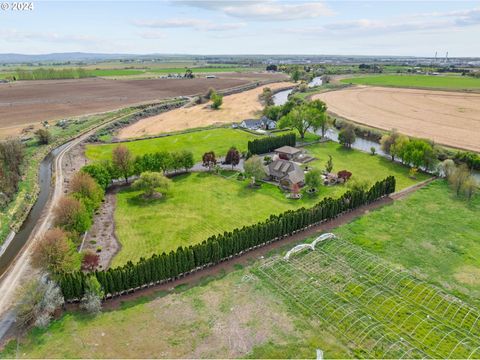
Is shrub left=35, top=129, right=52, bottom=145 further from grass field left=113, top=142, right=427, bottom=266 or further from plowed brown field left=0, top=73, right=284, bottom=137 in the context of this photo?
grass field left=113, top=142, right=427, bottom=266

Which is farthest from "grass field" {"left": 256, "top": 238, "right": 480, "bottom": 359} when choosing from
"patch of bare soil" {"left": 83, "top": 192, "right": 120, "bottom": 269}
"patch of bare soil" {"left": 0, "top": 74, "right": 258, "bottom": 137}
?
"patch of bare soil" {"left": 0, "top": 74, "right": 258, "bottom": 137}

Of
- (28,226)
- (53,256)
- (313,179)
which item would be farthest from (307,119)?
(53,256)

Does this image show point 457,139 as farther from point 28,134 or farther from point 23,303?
point 28,134

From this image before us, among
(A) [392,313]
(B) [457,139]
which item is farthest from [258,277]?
(B) [457,139]

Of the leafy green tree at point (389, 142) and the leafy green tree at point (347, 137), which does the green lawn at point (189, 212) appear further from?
the leafy green tree at point (347, 137)

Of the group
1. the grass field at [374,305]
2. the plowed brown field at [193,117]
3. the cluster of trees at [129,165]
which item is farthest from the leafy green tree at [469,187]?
the plowed brown field at [193,117]

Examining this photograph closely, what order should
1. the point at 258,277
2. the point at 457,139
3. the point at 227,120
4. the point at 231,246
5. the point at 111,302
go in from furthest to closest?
the point at 227,120 < the point at 457,139 < the point at 231,246 < the point at 258,277 < the point at 111,302
